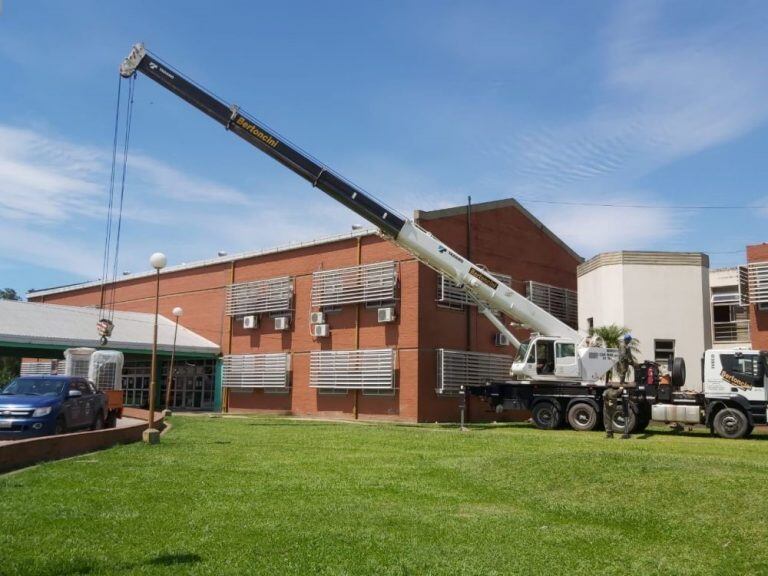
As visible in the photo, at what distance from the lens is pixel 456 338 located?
31031 mm

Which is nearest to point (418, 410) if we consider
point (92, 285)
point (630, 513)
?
point (630, 513)

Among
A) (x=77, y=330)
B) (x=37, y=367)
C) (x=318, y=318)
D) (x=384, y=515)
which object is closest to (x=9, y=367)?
(x=37, y=367)

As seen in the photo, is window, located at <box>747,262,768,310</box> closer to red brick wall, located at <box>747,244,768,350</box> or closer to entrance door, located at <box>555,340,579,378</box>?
red brick wall, located at <box>747,244,768,350</box>

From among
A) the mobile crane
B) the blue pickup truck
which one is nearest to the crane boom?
the mobile crane

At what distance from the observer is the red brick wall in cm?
2756

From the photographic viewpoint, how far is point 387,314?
29984 millimetres

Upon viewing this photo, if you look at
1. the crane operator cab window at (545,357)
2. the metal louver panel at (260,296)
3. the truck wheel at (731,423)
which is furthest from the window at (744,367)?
the metal louver panel at (260,296)

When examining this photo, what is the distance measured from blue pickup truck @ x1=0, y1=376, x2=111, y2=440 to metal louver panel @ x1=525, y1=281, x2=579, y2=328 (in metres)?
20.9

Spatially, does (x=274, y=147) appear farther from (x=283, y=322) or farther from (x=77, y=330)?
(x=77, y=330)

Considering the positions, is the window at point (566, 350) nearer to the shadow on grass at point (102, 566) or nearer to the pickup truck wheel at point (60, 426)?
the pickup truck wheel at point (60, 426)

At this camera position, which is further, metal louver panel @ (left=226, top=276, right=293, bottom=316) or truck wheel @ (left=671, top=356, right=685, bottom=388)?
metal louver panel @ (left=226, top=276, right=293, bottom=316)

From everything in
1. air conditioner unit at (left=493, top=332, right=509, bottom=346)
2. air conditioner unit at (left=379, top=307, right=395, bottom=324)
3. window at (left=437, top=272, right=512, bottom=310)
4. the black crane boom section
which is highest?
the black crane boom section

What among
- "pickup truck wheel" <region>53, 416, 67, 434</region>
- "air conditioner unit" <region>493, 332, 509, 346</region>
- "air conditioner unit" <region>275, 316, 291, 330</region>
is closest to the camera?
"pickup truck wheel" <region>53, 416, 67, 434</region>

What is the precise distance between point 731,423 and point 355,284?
1565cm
